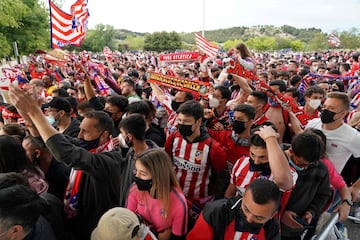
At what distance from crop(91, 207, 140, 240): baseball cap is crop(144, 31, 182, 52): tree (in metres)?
57.1

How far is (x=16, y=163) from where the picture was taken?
2.42 meters

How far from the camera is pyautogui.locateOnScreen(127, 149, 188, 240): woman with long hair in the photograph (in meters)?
2.32

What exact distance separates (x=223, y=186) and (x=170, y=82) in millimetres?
1864

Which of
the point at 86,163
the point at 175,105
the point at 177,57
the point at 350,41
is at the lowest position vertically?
the point at 86,163

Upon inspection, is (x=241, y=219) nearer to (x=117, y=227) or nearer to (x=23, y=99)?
(x=117, y=227)

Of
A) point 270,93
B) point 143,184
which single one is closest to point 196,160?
point 143,184

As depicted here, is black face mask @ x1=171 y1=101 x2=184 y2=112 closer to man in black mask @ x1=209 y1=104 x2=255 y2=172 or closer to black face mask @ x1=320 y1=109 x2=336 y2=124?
man in black mask @ x1=209 y1=104 x2=255 y2=172

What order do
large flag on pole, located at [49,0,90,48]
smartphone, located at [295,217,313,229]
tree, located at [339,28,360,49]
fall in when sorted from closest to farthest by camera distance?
1. smartphone, located at [295,217,313,229]
2. large flag on pole, located at [49,0,90,48]
3. tree, located at [339,28,360,49]

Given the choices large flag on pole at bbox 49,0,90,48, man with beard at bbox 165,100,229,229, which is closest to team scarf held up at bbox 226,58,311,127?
man with beard at bbox 165,100,229,229

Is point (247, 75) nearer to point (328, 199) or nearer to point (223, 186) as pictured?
point (223, 186)

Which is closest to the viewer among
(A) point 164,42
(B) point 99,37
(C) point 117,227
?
(C) point 117,227

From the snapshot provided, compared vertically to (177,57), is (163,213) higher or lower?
lower

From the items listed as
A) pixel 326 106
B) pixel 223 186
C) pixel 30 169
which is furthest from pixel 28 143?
pixel 326 106

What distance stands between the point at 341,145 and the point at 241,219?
5.77 feet
